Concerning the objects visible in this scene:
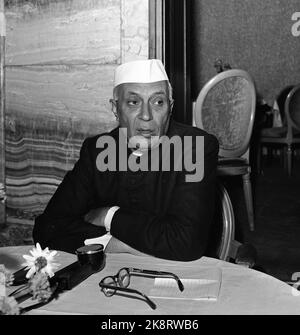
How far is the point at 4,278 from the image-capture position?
3.24 ft

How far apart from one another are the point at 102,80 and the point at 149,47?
0.35 m

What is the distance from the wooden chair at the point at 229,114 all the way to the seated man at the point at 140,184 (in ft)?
5.82

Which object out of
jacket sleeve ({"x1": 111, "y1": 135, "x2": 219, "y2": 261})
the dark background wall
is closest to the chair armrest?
jacket sleeve ({"x1": 111, "y1": 135, "x2": 219, "y2": 261})

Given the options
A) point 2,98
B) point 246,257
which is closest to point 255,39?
point 2,98

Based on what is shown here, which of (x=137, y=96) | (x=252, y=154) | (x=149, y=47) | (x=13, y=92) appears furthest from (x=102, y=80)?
(x=252, y=154)

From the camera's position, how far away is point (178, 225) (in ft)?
5.69

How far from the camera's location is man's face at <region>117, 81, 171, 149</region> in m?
1.94

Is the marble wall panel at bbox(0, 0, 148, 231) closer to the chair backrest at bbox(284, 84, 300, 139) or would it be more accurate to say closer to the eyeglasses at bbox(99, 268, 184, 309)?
the eyeglasses at bbox(99, 268, 184, 309)

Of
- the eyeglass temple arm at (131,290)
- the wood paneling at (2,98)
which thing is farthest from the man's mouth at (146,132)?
the wood paneling at (2,98)

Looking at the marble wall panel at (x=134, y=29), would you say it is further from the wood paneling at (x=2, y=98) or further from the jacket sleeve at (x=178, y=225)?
the jacket sleeve at (x=178, y=225)

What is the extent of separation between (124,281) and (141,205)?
0.86m

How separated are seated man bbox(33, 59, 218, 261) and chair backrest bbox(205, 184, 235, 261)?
0.32ft

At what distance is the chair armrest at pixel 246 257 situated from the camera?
4.84 feet
